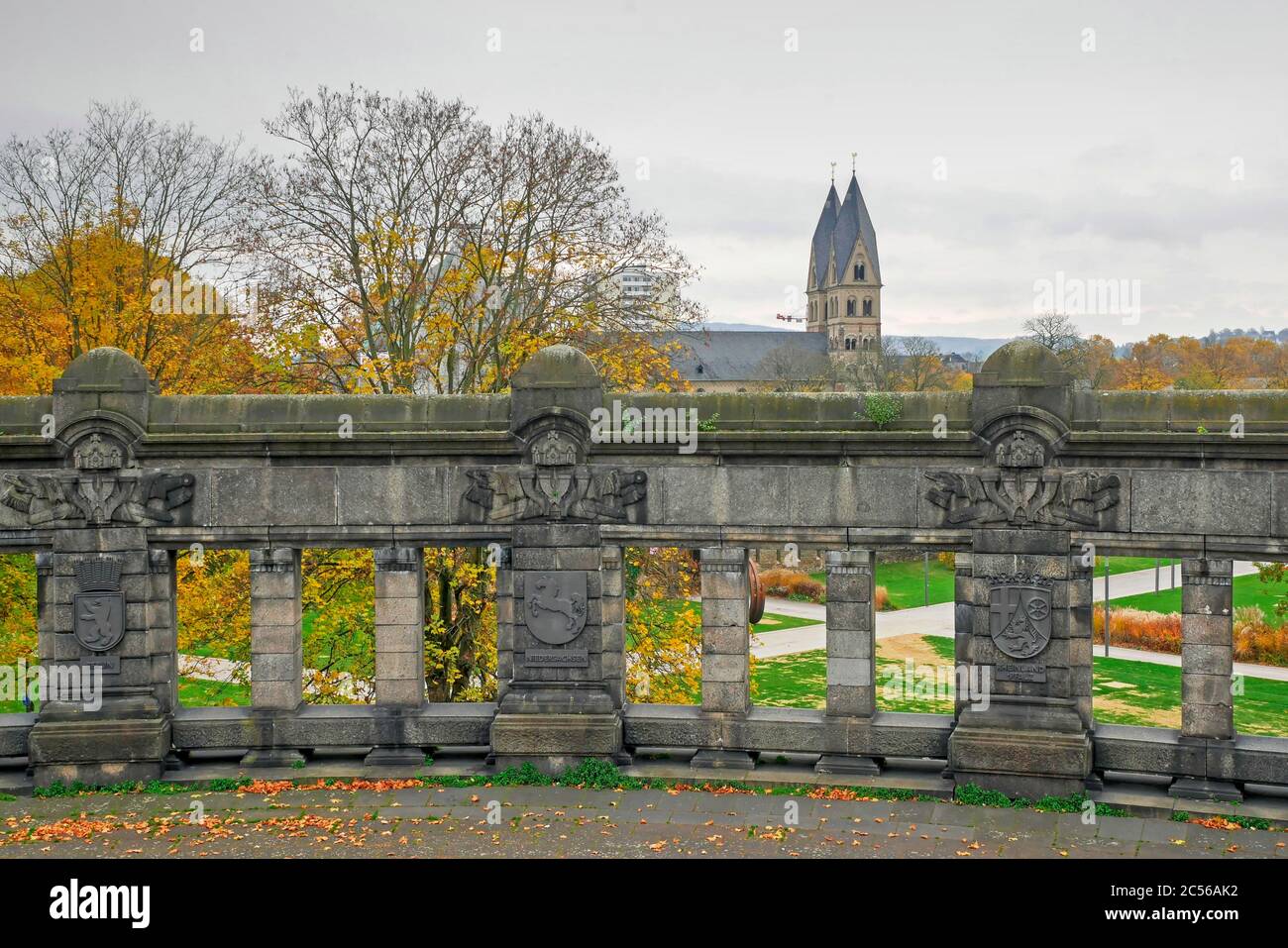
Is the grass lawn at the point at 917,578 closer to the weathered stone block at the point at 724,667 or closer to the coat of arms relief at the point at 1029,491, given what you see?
the weathered stone block at the point at 724,667

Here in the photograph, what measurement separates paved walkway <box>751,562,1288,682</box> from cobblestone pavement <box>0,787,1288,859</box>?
16158mm

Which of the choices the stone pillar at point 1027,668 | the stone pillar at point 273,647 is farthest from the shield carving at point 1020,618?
the stone pillar at point 273,647

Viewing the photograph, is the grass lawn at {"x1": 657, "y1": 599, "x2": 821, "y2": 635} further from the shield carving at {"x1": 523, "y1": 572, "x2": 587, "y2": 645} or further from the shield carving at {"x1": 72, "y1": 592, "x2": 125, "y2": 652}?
the shield carving at {"x1": 72, "y1": 592, "x2": 125, "y2": 652}

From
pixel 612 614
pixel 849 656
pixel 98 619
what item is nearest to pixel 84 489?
pixel 98 619

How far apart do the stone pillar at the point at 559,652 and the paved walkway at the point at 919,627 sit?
1543 cm

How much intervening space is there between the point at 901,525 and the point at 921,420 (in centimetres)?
111

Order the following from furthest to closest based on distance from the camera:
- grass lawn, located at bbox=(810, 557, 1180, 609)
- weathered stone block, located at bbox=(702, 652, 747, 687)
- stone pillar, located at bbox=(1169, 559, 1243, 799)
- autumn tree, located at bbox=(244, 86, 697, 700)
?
grass lawn, located at bbox=(810, 557, 1180, 609)
autumn tree, located at bbox=(244, 86, 697, 700)
weathered stone block, located at bbox=(702, 652, 747, 687)
stone pillar, located at bbox=(1169, 559, 1243, 799)

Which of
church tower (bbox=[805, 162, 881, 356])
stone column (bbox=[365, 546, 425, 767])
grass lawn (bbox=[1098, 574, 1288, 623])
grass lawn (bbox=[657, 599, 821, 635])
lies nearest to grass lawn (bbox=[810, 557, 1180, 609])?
grass lawn (bbox=[1098, 574, 1288, 623])

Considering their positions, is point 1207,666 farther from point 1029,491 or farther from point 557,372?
point 557,372

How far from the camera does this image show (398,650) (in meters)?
13.9

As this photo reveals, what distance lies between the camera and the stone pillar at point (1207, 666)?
1236 centimetres

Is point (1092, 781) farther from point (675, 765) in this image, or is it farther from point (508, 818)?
point (508, 818)

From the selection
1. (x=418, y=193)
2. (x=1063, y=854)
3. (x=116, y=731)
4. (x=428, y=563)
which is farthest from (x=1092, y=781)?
(x=418, y=193)

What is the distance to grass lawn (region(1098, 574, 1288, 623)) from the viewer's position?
137 feet
